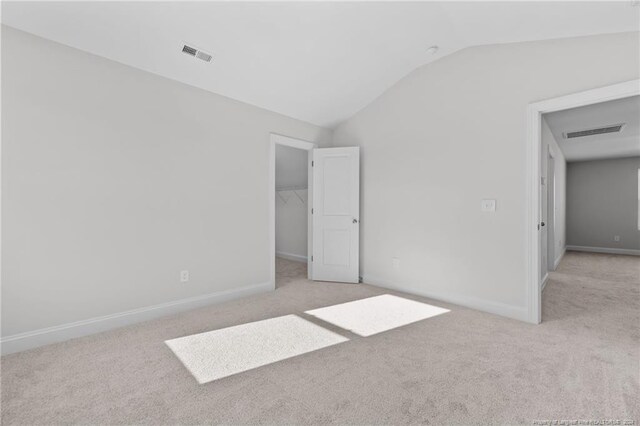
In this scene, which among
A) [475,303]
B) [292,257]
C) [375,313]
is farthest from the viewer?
[292,257]

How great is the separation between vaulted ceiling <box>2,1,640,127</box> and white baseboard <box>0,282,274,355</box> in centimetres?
225

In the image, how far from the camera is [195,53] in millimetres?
2732


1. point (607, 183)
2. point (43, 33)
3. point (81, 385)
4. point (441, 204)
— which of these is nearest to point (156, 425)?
point (81, 385)

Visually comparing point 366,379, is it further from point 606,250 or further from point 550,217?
point 606,250

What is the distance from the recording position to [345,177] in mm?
4262

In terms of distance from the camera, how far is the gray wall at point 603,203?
7.02 m

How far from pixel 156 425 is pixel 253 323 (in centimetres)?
130

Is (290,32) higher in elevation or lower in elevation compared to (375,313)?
higher

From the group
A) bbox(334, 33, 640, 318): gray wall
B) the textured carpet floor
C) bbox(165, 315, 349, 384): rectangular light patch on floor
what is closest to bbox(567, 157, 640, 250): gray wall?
the textured carpet floor

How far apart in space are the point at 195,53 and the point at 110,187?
1.43 metres

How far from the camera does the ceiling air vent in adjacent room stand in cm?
466

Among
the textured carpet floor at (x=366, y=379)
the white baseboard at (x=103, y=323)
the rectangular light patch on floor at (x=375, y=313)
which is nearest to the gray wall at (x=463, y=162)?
the rectangular light patch on floor at (x=375, y=313)

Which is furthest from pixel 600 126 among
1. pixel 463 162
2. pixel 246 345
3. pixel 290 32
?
pixel 246 345

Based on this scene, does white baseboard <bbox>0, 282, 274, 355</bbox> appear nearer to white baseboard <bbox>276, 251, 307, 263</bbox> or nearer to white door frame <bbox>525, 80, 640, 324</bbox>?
white baseboard <bbox>276, 251, 307, 263</bbox>
